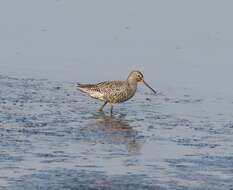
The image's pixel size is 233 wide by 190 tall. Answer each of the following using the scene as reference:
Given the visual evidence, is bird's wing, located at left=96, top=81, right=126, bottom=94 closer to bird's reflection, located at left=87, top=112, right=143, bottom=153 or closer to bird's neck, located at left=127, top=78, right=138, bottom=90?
bird's neck, located at left=127, top=78, right=138, bottom=90

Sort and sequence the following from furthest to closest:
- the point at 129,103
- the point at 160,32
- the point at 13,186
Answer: the point at 160,32 → the point at 129,103 → the point at 13,186

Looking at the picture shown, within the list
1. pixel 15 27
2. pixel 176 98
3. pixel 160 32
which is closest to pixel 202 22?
pixel 160 32

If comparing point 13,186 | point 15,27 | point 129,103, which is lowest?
point 13,186

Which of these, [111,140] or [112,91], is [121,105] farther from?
[111,140]

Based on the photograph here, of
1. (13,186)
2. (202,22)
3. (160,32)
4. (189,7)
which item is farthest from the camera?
(189,7)

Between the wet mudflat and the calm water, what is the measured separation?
0.02 m

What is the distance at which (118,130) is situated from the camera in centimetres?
1594

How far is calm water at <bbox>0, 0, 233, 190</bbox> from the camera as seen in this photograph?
12.7 metres

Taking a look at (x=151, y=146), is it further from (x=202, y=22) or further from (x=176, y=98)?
(x=202, y=22)

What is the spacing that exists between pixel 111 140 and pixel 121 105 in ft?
12.7

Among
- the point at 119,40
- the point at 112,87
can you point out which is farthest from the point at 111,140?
the point at 119,40

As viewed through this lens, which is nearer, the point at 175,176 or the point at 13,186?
the point at 13,186

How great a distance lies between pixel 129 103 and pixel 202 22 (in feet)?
34.7

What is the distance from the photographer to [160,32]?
88.9ft
